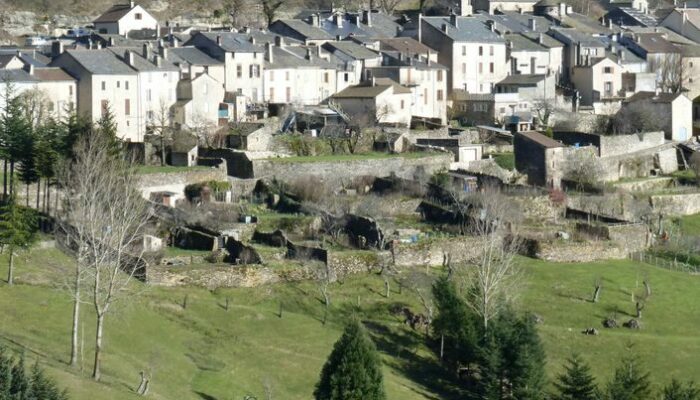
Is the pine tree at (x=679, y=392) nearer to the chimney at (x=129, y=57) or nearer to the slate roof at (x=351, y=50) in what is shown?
the chimney at (x=129, y=57)

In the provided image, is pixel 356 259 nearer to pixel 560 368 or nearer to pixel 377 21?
pixel 560 368

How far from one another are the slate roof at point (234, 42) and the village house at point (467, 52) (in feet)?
38.5

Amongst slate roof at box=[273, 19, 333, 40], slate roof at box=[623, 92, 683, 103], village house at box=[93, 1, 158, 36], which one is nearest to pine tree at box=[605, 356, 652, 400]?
slate roof at box=[623, 92, 683, 103]

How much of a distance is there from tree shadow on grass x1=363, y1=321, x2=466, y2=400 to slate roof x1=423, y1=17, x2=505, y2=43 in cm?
3780

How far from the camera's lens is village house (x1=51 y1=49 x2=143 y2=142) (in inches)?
2803

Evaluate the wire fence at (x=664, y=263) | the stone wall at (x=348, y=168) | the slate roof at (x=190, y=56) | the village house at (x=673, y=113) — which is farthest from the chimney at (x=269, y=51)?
the wire fence at (x=664, y=263)

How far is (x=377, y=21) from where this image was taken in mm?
93750

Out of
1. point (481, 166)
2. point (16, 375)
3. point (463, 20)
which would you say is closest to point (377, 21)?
point (463, 20)

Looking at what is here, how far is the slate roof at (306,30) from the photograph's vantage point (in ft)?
288

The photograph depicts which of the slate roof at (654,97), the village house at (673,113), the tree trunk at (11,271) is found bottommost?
the tree trunk at (11,271)

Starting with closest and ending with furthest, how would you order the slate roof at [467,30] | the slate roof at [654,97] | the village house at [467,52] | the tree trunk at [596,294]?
the tree trunk at [596,294]
the slate roof at [654,97]
the village house at [467,52]
the slate roof at [467,30]

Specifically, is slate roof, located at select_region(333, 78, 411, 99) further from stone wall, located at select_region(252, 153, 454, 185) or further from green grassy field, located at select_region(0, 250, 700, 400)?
green grassy field, located at select_region(0, 250, 700, 400)

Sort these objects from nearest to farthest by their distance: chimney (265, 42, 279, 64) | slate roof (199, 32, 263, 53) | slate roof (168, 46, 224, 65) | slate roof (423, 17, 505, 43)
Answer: slate roof (168, 46, 224, 65), slate roof (199, 32, 263, 53), chimney (265, 42, 279, 64), slate roof (423, 17, 505, 43)

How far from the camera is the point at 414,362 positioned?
5144 centimetres
